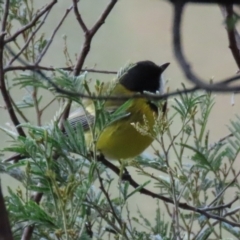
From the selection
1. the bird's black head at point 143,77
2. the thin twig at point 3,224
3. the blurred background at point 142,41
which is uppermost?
the blurred background at point 142,41

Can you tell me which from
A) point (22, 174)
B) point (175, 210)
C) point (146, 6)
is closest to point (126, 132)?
point (22, 174)

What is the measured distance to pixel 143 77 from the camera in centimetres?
127

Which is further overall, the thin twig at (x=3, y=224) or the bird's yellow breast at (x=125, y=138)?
the bird's yellow breast at (x=125, y=138)

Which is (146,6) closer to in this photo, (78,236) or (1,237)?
(78,236)

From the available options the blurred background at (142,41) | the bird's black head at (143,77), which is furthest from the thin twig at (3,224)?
the blurred background at (142,41)

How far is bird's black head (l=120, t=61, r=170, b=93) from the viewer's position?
1264mm

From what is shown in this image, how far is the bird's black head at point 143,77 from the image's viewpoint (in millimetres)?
1264

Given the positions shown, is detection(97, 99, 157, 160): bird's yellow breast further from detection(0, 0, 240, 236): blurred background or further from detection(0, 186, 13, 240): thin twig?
detection(0, 186, 13, 240): thin twig

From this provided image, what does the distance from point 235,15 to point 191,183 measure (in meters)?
0.42

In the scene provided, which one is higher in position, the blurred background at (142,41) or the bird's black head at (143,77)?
the blurred background at (142,41)

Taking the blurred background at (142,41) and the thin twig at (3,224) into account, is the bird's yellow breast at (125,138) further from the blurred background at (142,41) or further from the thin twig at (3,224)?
the thin twig at (3,224)

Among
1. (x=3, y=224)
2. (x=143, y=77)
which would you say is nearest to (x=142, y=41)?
(x=143, y=77)

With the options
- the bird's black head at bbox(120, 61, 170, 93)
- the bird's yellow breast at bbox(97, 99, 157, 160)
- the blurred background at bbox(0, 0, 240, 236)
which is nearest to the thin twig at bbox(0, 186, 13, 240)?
the bird's yellow breast at bbox(97, 99, 157, 160)

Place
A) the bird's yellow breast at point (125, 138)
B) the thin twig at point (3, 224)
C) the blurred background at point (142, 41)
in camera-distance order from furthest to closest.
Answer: the blurred background at point (142, 41), the bird's yellow breast at point (125, 138), the thin twig at point (3, 224)
